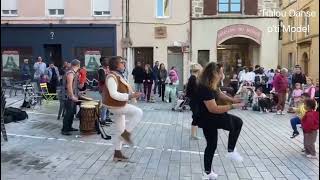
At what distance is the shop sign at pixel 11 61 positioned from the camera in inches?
1106

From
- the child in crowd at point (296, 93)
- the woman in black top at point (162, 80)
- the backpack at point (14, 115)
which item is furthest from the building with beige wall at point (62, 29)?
the backpack at point (14, 115)

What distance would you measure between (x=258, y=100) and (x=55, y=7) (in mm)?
14882

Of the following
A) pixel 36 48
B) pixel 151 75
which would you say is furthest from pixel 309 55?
pixel 36 48

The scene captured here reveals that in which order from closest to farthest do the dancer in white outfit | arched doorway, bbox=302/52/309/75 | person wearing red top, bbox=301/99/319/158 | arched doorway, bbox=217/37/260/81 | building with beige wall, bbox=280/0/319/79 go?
the dancer in white outfit → person wearing red top, bbox=301/99/319/158 → arched doorway, bbox=217/37/260/81 → building with beige wall, bbox=280/0/319/79 → arched doorway, bbox=302/52/309/75

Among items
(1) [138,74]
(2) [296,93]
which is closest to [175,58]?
(1) [138,74]

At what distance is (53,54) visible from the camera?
28.7m

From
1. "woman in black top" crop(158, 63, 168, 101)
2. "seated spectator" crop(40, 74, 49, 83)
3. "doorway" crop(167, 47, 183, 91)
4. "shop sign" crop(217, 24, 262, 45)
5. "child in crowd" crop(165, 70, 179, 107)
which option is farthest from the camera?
"doorway" crop(167, 47, 183, 91)

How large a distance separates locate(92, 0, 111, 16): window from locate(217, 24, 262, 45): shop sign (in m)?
6.27

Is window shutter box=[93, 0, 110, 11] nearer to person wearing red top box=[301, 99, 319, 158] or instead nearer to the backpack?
the backpack

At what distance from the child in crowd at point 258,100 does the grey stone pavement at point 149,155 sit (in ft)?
15.2

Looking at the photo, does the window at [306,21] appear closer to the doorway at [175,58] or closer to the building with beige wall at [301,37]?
the building with beige wall at [301,37]

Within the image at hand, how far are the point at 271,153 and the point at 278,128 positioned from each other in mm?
4013

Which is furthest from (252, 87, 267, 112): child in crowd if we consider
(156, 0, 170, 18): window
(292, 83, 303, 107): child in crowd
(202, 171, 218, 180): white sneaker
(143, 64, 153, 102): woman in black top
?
(202, 171, 218, 180): white sneaker

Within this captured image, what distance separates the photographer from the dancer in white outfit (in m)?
7.81
